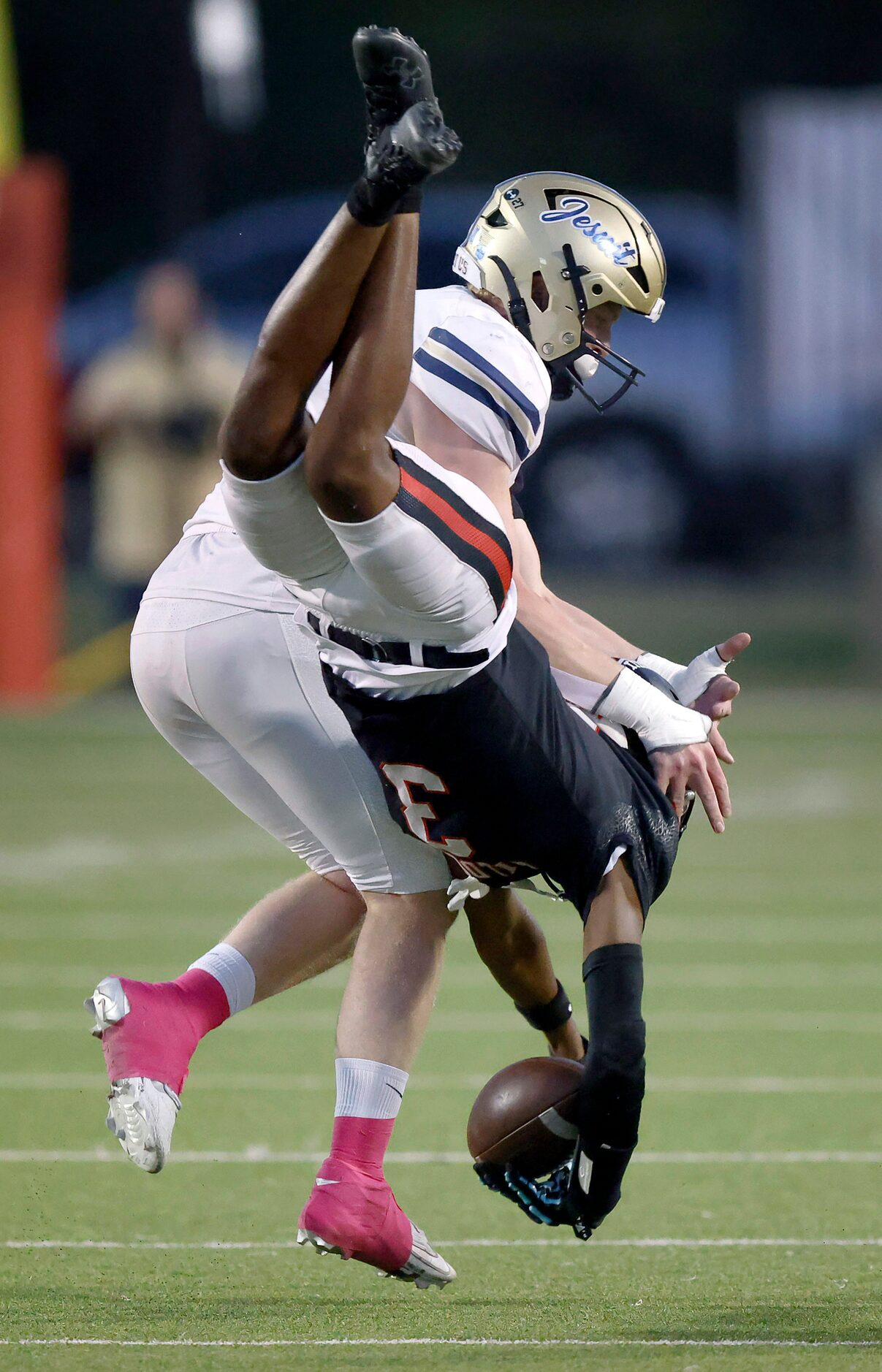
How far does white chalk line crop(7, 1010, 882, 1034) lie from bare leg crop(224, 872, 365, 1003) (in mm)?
2132

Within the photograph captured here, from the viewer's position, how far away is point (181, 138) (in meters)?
18.1

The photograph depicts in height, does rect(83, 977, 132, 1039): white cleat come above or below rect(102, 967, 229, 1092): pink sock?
above

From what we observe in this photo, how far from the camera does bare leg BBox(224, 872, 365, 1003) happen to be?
4039 mm

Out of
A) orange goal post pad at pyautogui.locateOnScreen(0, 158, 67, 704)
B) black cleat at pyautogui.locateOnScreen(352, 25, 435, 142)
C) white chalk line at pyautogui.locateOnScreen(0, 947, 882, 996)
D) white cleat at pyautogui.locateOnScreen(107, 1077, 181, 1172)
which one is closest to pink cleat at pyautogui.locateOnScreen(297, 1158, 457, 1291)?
white cleat at pyautogui.locateOnScreen(107, 1077, 181, 1172)

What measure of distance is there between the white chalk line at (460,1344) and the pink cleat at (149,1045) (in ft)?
0.99

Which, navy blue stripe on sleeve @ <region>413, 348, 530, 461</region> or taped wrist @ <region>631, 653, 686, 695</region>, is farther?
taped wrist @ <region>631, 653, 686, 695</region>

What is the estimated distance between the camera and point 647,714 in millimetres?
3662

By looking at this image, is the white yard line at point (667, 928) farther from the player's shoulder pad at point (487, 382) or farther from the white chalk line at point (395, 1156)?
the player's shoulder pad at point (487, 382)

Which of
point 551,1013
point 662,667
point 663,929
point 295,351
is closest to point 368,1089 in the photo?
point 551,1013

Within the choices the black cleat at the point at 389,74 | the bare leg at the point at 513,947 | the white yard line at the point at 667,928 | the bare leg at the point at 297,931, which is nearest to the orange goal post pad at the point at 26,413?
the white yard line at the point at 667,928

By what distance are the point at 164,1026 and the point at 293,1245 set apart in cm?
58

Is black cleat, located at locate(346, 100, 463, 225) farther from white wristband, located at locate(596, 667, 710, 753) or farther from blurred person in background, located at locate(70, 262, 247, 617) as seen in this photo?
blurred person in background, located at locate(70, 262, 247, 617)

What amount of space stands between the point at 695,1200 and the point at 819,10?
17042 millimetres

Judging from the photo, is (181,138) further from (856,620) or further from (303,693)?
(303,693)
